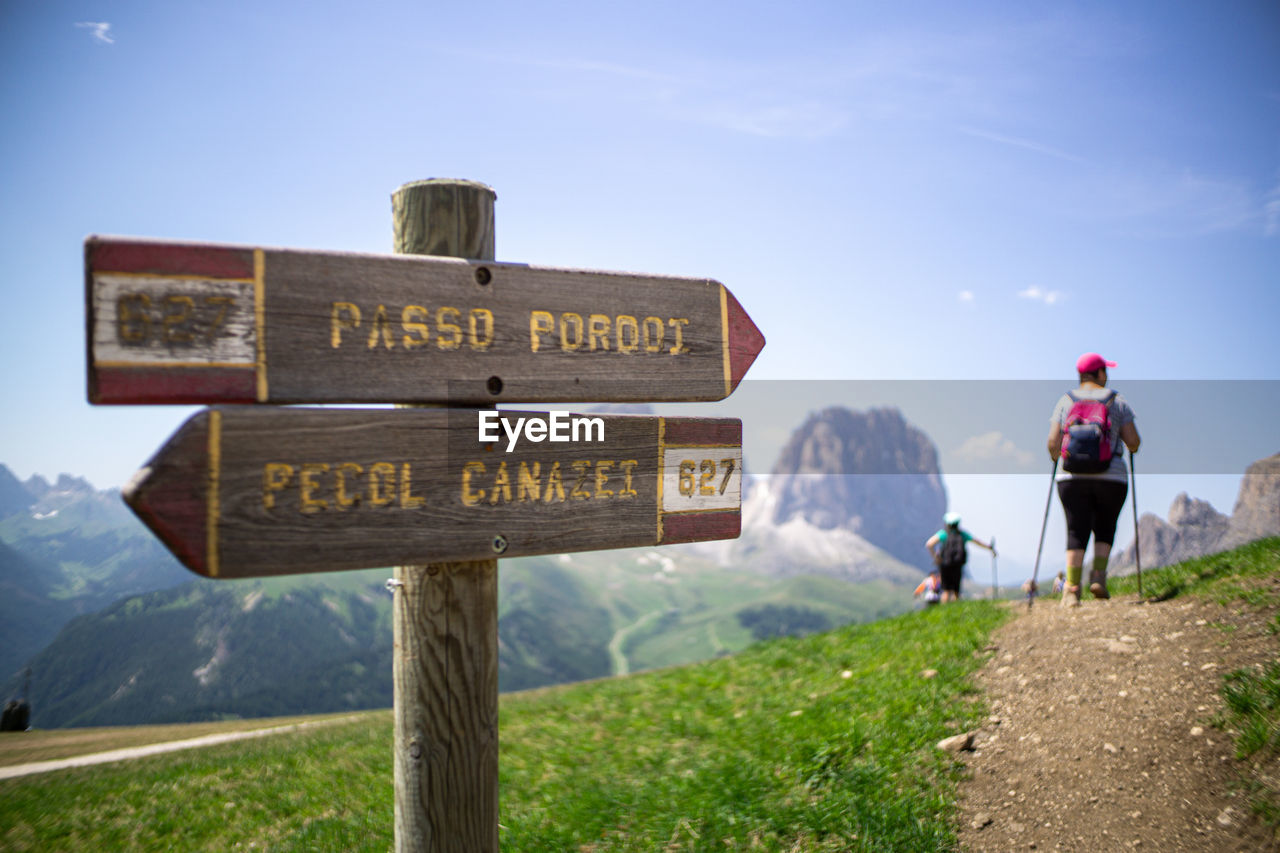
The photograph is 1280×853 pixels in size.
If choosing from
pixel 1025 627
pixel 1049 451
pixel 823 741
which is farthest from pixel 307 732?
pixel 1049 451

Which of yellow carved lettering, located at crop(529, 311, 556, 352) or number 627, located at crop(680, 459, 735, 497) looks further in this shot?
number 627, located at crop(680, 459, 735, 497)

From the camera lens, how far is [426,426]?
3.08 metres

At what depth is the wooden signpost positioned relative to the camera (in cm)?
273

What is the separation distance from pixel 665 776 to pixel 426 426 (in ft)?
17.7

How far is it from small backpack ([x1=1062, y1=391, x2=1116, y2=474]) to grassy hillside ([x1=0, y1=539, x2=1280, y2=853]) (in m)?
1.69

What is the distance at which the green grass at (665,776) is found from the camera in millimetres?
5645

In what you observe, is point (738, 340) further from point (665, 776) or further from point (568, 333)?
point (665, 776)

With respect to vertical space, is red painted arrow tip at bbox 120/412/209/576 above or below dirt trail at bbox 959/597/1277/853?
above

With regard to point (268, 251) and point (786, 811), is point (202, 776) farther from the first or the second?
point (268, 251)

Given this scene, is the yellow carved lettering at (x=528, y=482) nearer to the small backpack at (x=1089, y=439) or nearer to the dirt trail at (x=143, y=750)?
the small backpack at (x=1089, y=439)

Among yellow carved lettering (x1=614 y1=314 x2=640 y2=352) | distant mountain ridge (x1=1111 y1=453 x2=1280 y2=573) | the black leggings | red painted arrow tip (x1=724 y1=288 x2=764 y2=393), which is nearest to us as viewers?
yellow carved lettering (x1=614 y1=314 x2=640 y2=352)

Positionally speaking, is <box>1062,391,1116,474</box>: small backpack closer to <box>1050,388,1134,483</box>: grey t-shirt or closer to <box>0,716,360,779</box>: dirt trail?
<box>1050,388,1134,483</box>: grey t-shirt

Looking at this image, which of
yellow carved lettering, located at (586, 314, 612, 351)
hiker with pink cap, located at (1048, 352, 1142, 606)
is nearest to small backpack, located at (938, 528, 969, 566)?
hiker with pink cap, located at (1048, 352, 1142, 606)

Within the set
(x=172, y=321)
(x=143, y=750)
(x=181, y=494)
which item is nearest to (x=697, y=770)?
(x=181, y=494)
